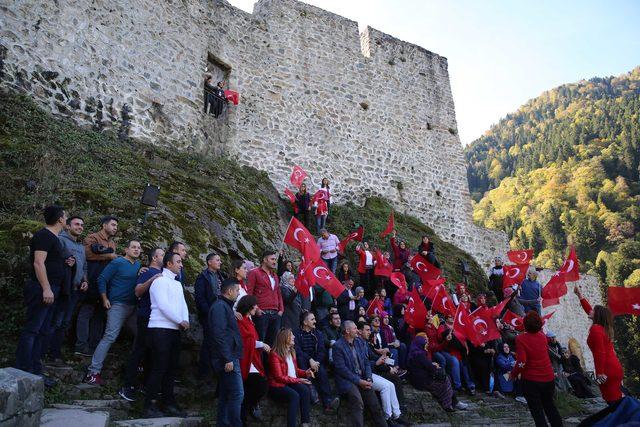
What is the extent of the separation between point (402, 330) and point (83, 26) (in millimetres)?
8835

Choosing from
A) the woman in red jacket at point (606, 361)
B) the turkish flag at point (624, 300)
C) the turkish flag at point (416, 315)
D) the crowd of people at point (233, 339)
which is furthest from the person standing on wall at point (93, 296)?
the turkish flag at point (624, 300)

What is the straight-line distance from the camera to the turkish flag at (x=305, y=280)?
761 centimetres

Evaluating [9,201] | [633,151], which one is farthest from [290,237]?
[633,151]

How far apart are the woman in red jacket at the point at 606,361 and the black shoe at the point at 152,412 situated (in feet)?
14.8

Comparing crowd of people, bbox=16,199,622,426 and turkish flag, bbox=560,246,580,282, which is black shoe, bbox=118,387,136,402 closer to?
crowd of people, bbox=16,199,622,426

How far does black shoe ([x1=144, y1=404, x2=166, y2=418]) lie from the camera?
15.5 ft

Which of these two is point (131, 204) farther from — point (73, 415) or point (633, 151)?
point (633, 151)

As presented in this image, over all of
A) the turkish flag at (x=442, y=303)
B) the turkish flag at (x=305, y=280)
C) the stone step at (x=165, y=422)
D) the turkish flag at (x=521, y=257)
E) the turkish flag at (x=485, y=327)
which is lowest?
the stone step at (x=165, y=422)

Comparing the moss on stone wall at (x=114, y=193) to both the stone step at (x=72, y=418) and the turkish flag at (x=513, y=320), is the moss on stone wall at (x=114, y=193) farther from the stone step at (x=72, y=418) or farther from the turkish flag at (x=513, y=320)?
the turkish flag at (x=513, y=320)

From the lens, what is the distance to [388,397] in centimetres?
671

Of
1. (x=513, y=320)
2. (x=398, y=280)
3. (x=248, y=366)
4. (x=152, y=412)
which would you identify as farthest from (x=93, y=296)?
(x=513, y=320)

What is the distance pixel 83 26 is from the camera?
33.8 ft

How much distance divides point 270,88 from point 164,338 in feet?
35.6

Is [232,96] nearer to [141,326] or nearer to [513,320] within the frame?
[513,320]
